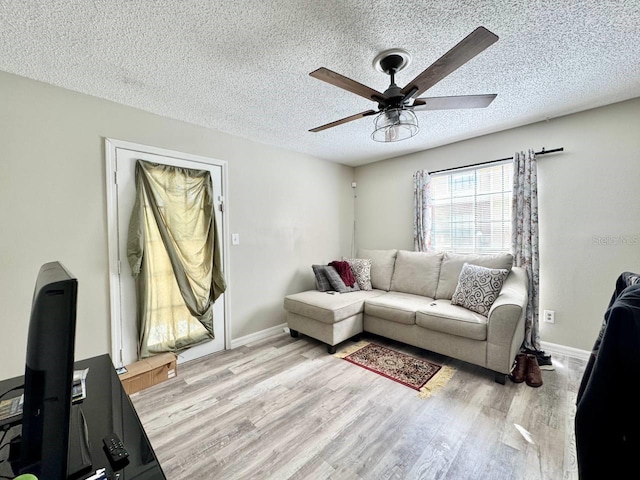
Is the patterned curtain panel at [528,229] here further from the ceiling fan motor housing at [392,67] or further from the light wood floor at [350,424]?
the ceiling fan motor housing at [392,67]

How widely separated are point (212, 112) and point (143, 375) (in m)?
2.44

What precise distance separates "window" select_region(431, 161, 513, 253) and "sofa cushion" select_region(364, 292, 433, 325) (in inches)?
38.4

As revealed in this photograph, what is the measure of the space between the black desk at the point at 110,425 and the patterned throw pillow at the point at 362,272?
292 centimetres

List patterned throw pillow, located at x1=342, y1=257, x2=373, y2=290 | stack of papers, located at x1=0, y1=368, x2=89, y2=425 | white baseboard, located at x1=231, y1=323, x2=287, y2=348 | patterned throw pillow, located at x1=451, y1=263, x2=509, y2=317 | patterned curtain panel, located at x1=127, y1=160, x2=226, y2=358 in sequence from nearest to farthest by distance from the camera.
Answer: stack of papers, located at x1=0, y1=368, x2=89, y2=425, patterned curtain panel, located at x1=127, y1=160, x2=226, y2=358, patterned throw pillow, located at x1=451, y1=263, x2=509, y2=317, white baseboard, located at x1=231, y1=323, x2=287, y2=348, patterned throw pillow, located at x1=342, y1=257, x2=373, y2=290

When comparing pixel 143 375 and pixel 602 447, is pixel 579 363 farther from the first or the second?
pixel 143 375

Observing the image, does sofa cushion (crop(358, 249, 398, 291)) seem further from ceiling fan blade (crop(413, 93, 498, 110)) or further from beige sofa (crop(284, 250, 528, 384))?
ceiling fan blade (crop(413, 93, 498, 110))

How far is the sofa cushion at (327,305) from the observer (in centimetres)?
286

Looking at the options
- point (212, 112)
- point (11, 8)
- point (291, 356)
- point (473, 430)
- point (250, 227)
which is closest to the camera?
point (11, 8)

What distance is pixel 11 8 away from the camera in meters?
1.37

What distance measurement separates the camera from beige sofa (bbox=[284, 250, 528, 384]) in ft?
7.55

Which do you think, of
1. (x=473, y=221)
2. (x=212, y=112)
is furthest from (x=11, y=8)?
(x=473, y=221)

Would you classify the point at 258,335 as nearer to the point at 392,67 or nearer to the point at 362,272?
the point at 362,272

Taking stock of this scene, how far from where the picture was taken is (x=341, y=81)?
1.56 meters

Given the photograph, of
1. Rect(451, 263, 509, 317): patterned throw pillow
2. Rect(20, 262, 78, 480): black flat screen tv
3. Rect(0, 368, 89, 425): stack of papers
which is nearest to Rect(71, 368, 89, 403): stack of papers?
Rect(0, 368, 89, 425): stack of papers
